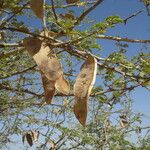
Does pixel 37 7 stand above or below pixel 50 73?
above

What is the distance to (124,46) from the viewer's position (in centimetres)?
516

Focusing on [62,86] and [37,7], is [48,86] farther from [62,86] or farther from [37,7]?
[37,7]

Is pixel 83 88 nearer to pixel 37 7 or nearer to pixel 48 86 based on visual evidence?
pixel 48 86

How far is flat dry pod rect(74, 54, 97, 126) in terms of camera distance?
1.24 m

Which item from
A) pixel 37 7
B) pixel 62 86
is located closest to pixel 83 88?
pixel 62 86

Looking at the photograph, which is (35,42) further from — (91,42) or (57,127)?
(57,127)

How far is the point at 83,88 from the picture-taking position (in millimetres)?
1272

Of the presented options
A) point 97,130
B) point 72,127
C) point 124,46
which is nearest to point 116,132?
point 97,130

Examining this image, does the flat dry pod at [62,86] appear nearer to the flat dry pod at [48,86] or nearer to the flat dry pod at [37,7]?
the flat dry pod at [48,86]

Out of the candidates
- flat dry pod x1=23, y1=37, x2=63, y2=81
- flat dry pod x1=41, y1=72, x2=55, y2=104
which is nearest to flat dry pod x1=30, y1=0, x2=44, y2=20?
flat dry pod x1=23, y1=37, x2=63, y2=81

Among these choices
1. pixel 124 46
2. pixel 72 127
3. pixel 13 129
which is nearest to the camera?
pixel 124 46

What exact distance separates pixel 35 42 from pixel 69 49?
0.56 m

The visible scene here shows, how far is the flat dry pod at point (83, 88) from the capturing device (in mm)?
1240

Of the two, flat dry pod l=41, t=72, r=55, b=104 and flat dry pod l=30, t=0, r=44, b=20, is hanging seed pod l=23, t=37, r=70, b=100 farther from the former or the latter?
flat dry pod l=30, t=0, r=44, b=20
